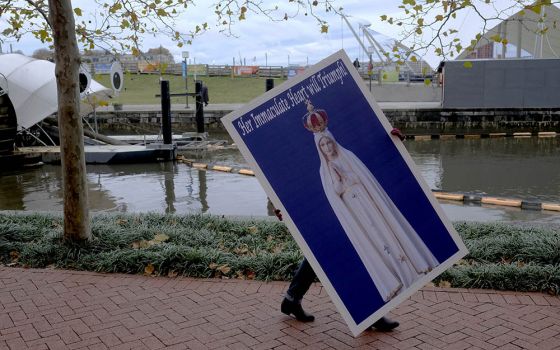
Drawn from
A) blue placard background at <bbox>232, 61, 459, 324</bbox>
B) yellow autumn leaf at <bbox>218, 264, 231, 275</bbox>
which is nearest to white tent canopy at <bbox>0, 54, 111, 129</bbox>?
yellow autumn leaf at <bbox>218, 264, 231, 275</bbox>

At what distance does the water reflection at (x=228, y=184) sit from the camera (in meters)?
10.6

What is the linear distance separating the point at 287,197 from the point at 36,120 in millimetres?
16654

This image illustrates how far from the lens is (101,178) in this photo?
14727mm

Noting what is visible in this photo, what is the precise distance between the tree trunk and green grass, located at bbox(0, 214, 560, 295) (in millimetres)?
291

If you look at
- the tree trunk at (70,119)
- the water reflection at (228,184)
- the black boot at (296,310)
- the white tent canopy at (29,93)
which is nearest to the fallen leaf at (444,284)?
the black boot at (296,310)

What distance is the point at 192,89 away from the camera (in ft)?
144

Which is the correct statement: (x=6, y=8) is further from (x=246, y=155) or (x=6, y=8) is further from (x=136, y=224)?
(x=246, y=155)

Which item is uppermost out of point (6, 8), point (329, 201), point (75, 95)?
point (6, 8)

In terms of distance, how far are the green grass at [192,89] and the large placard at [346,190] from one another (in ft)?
110

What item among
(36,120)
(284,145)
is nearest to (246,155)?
(284,145)

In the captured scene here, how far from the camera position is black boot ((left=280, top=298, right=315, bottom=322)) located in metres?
4.55

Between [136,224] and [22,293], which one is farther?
[136,224]

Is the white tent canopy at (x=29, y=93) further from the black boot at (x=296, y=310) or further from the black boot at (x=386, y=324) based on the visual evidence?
the black boot at (x=386, y=324)

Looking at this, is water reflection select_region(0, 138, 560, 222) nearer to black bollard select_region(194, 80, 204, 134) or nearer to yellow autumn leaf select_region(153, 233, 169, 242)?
black bollard select_region(194, 80, 204, 134)
